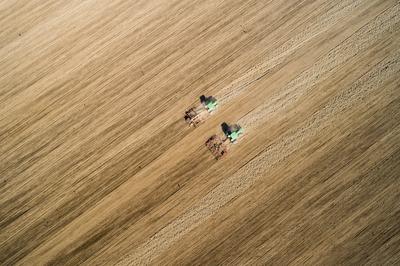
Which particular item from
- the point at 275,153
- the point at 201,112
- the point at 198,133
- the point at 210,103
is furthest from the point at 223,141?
the point at 275,153

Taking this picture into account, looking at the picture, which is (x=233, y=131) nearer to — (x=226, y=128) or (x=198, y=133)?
(x=226, y=128)

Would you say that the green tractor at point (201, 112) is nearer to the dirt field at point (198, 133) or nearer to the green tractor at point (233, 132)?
the dirt field at point (198, 133)

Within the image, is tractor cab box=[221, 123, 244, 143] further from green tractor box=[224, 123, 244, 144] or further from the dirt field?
the dirt field

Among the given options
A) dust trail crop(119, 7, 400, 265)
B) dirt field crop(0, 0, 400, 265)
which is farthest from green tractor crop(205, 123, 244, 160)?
dust trail crop(119, 7, 400, 265)

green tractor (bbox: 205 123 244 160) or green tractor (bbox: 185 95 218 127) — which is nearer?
green tractor (bbox: 205 123 244 160)

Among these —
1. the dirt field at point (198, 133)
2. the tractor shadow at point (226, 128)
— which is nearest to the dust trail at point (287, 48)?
the dirt field at point (198, 133)
